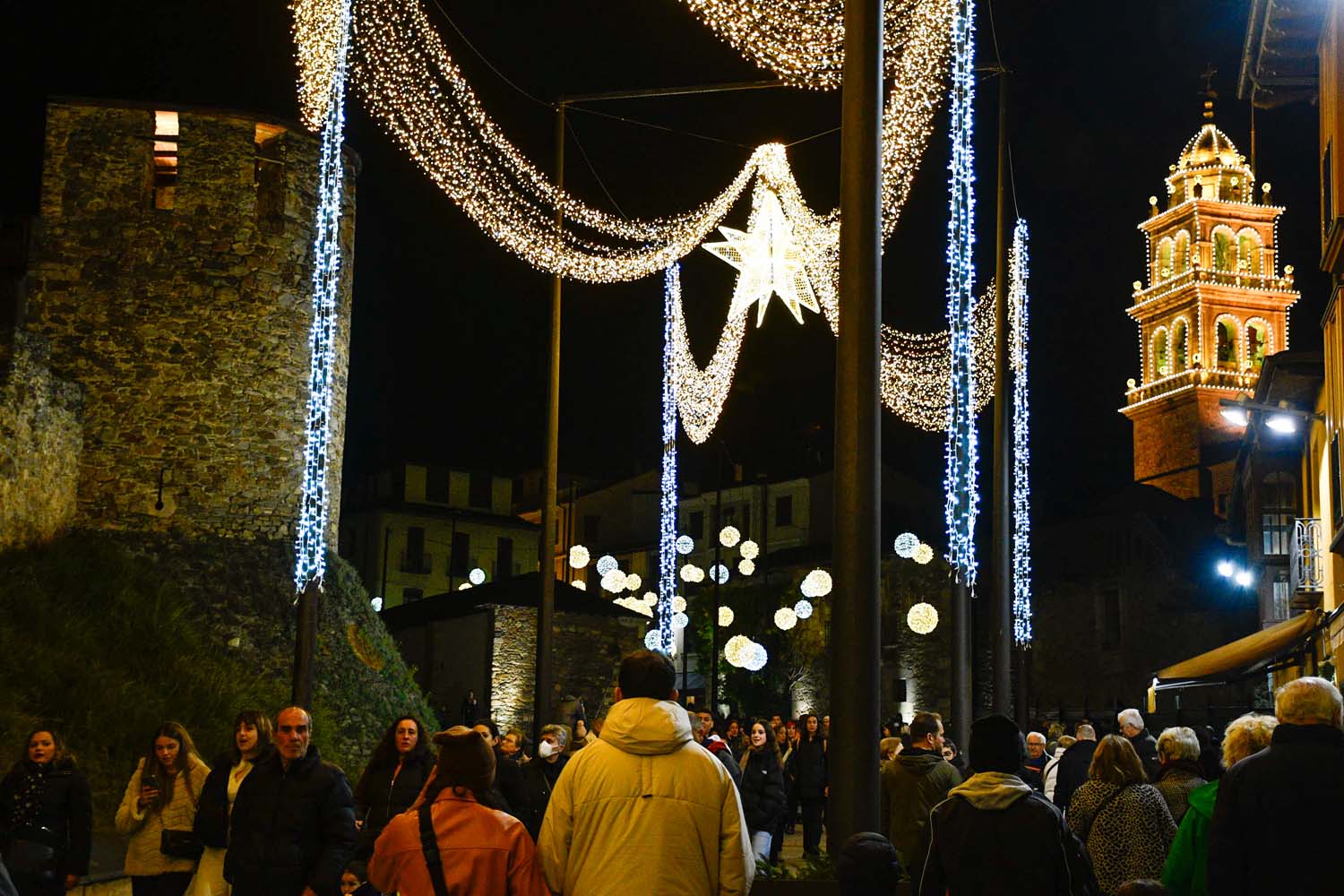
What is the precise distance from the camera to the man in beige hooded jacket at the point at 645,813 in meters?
5.71

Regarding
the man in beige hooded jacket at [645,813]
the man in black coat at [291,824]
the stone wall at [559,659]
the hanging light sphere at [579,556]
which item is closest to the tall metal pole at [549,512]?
the man in black coat at [291,824]

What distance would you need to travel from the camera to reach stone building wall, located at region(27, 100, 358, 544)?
25969 mm

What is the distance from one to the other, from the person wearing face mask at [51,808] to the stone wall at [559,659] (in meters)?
30.4

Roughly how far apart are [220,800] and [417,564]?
6165 centimetres

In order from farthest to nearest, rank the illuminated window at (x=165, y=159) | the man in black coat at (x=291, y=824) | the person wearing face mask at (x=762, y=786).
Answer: the illuminated window at (x=165, y=159) < the person wearing face mask at (x=762, y=786) < the man in black coat at (x=291, y=824)

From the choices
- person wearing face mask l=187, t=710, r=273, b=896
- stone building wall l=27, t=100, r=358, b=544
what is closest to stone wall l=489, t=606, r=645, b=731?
stone building wall l=27, t=100, r=358, b=544

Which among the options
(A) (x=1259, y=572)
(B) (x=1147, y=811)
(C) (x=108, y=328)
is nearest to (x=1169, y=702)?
(A) (x=1259, y=572)

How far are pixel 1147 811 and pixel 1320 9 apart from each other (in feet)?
54.6

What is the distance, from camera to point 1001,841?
5891 mm

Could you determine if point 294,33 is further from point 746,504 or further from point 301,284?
point 746,504

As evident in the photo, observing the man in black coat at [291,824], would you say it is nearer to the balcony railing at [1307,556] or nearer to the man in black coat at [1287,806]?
the man in black coat at [1287,806]

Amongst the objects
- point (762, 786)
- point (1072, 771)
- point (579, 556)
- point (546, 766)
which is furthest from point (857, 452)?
point (579, 556)

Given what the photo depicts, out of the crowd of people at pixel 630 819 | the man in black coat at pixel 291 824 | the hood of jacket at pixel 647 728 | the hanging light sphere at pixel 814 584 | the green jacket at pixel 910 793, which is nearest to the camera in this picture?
the crowd of people at pixel 630 819

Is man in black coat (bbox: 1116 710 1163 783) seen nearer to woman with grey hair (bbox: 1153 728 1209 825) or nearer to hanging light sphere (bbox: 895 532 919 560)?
woman with grey hair (bbox: 1153 728 1209 825)
